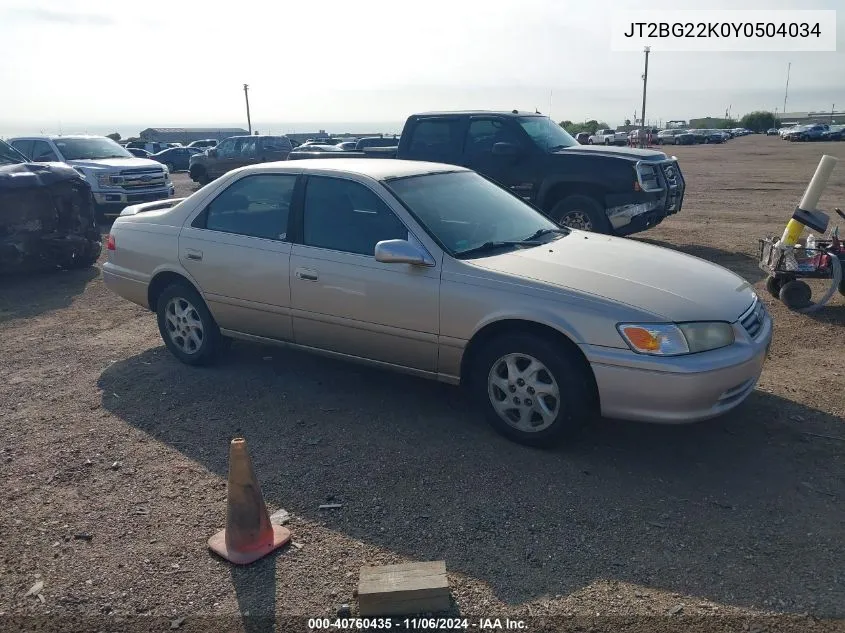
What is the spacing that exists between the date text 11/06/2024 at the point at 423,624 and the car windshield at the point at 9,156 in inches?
366

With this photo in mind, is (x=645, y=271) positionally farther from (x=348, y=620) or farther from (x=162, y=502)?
(x=162, y=502)

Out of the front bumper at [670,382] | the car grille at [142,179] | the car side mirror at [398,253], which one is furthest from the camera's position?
the car grille at [142,179]

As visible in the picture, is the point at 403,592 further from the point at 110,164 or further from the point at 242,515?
the point at 110,164

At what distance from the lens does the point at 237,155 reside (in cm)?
2342

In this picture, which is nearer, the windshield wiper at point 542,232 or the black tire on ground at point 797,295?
the windshield wiper at point 542,232

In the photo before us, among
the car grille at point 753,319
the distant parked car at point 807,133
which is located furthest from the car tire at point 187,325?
the distant parked car at point 807,133

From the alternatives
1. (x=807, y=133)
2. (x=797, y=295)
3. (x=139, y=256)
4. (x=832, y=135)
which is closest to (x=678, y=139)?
(x=807, y=133)

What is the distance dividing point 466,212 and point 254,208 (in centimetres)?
164

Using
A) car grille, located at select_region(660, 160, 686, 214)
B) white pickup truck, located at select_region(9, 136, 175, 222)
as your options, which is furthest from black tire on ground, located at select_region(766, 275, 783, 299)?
white pickup truck, located at select_region(9, 136, 175, 222)

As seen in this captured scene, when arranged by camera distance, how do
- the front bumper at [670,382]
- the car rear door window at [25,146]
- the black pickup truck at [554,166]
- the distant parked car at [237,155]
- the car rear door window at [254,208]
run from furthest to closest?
the distant parked car at [237,155] < the car rear door window at [25,146] < the black pickup truck at [554,166] < the car rear door window at [254,208] < the front bumper at [670,382]

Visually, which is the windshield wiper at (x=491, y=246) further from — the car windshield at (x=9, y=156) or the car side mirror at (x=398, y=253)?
the car windshield at (x=9, y=156)

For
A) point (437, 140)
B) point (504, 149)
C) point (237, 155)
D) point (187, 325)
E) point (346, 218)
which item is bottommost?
point (187, 325)

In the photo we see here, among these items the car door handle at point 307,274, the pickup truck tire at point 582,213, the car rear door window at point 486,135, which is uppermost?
the car rear door window at point 486,135

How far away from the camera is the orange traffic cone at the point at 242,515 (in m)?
3.35
